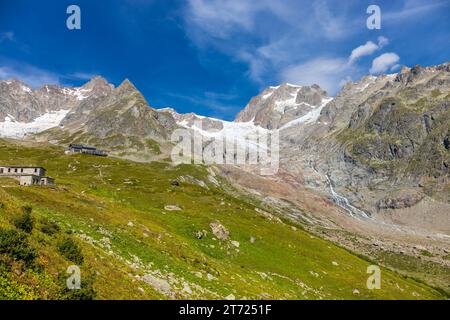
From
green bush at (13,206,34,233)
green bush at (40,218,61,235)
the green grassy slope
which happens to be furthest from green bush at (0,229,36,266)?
green bush at (40,218,61,235)

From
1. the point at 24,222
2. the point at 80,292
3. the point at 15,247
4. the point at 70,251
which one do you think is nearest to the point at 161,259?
the point at 70,251

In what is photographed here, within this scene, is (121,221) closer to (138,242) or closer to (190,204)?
(138,242)

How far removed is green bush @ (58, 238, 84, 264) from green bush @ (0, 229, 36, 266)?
315 cm

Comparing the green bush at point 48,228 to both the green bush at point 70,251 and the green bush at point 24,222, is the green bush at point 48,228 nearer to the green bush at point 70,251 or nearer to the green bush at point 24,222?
the green bush at point 24,222

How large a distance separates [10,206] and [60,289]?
36.9 feet

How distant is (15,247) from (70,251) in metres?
4.49

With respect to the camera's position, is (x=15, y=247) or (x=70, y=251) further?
(x=70, y=251)

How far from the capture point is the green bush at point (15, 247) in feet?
65.9

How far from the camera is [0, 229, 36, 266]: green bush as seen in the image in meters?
20.1

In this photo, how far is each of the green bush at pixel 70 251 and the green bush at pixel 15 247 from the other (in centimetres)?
315

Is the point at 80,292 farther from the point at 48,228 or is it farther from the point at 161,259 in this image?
the point at 161,259

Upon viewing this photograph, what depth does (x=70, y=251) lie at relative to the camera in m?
24.6

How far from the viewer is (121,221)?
47656 millimetres
